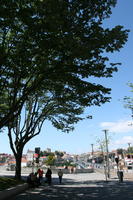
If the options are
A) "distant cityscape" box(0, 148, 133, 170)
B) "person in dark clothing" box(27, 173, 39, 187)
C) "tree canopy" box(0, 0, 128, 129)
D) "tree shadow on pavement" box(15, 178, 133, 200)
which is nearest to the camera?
"tree canopy" box(0, 0, 128, 129)

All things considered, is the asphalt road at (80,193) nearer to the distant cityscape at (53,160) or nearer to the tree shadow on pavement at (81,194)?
the tree shadow on pavement at (81,194)

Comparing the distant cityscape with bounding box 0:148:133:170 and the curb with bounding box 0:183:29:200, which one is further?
the distant cityscape with bounding box 0:148:133:170

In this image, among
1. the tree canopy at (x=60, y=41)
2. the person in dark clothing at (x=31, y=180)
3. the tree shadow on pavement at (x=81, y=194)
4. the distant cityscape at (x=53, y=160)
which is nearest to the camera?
the tree canopy at (x=60, y=41)

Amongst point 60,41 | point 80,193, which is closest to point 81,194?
point 80,193

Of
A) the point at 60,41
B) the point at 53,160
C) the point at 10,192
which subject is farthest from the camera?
the point at 53,160

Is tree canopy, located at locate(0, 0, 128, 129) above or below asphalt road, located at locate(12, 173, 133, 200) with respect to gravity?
above

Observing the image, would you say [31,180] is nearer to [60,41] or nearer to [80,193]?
[80,193]

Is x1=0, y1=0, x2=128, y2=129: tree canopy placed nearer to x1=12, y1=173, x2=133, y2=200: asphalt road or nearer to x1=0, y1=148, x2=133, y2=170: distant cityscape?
x1=12, y1=173, x2=133, y2=200: asphalt road

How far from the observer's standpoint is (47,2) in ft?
28.8

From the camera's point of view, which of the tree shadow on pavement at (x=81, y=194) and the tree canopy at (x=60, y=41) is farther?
the tree shadow on pavement at (x=81, y=194)

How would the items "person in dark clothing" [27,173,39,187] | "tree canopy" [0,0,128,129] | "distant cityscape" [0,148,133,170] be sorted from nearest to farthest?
"tree canopy" [0,0,128,129] < "person in dark clothing" [27,173,39,187] < "distant cityscape" [0,148,133,170]

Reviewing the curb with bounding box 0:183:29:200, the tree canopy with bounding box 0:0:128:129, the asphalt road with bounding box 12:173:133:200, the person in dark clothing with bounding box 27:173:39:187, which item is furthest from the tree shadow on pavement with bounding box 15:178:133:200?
the tree canopy with bounding box 0:0:128:129

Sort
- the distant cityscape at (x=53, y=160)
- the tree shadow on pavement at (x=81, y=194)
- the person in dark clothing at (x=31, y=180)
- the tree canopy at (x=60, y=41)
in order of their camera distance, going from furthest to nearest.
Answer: the distant cityscape at (x=53, y=160) < the person in dark clothing at (x=31, y=180) < the tree shadow on pavement at (x=81, y=194) < the tree canopy at (x=60, y=41)

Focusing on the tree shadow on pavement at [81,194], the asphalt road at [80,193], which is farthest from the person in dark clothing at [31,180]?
the tree shadow on pavement at [81,194]
